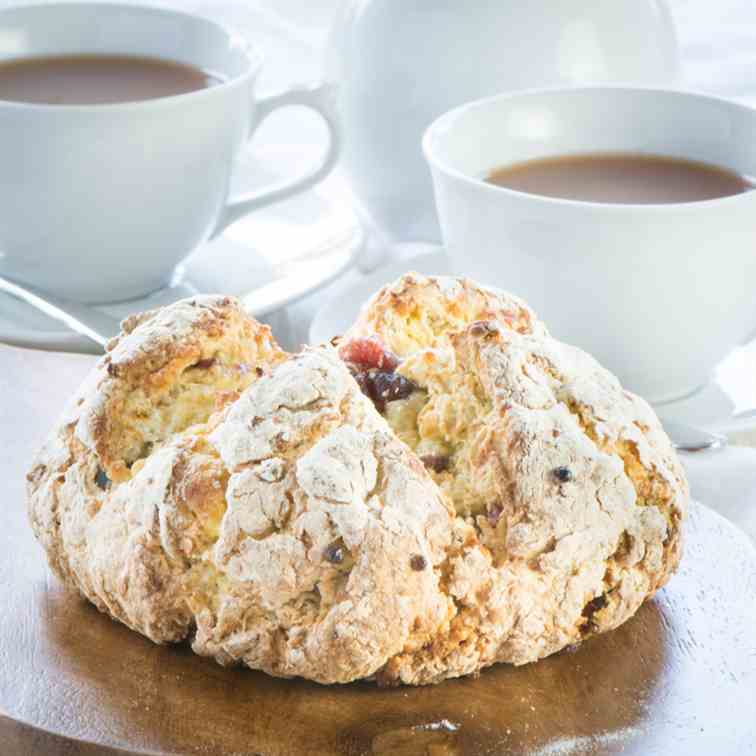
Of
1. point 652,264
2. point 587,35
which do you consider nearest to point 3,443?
point 652,264

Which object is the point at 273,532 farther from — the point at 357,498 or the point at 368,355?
the point at 368,355

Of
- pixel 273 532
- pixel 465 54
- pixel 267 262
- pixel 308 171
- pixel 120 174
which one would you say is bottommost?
pixel 267 262

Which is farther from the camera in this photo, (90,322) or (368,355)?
(90,322)

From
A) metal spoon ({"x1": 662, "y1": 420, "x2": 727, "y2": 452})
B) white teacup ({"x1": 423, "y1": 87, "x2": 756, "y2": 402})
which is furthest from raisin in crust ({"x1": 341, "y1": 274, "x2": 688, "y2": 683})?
white teacup ({"x1": 423, "y1": 87, "x2": 756, "y2": 402})

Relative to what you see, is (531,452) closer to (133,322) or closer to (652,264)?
(133,322)

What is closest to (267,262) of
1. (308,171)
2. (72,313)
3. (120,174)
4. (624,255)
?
(308,171)

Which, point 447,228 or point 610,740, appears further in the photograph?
point 447,228
